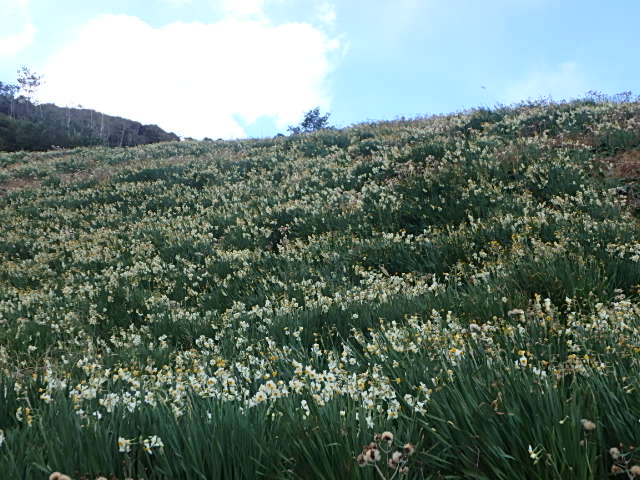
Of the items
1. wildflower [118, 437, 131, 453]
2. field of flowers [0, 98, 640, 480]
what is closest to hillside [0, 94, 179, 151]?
field of flowers [0, 98, 640, 480]

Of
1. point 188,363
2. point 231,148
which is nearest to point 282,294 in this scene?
point 188,363

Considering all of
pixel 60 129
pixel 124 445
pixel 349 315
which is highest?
pixel 60 129

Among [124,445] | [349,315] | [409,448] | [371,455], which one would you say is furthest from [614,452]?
[349,315]

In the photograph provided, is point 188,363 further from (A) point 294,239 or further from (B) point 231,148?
(B) point 231,148

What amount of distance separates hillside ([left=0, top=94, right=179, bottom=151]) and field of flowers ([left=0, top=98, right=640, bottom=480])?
117ft

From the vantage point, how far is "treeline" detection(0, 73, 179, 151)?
145ft

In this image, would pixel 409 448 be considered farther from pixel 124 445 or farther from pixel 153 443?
pixel 124 445

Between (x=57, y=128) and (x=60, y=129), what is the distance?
1.04 m

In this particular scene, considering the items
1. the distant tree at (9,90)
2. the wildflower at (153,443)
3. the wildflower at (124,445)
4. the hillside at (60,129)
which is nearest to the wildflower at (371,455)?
the wildflower at (153,443)

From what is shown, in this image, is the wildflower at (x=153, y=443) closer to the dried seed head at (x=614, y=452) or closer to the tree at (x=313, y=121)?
the dried seed head at (x=614, y=452)

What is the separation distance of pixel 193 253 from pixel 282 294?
3.16 metres

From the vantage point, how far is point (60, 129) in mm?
57844

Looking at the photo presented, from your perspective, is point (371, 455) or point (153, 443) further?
point (153, 443)

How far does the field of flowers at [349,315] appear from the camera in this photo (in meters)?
1.84
